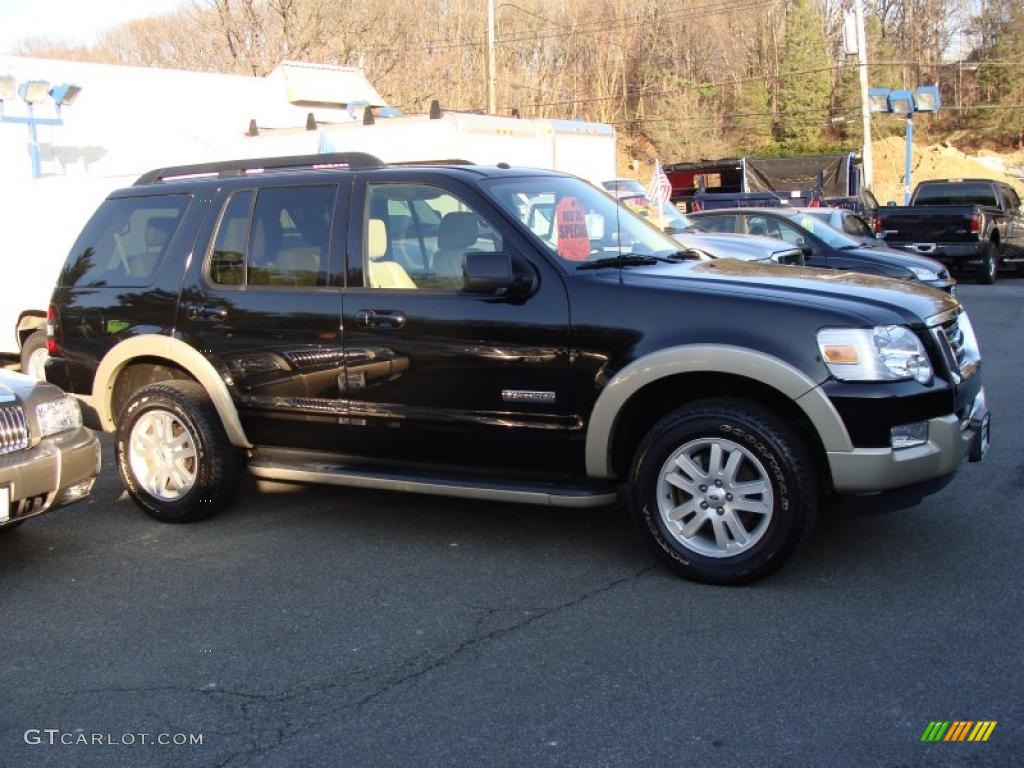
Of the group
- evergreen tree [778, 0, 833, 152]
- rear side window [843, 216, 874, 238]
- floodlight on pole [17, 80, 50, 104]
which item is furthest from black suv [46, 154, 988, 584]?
evergreen tree [778, 0, 833, 152]

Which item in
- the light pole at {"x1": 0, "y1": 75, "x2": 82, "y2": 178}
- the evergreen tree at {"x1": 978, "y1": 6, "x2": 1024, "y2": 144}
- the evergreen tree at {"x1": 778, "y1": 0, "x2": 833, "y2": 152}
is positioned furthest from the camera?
the evergreen tree at {"x1": 778, "y1": 0, "x2": 833, "y2": 152}

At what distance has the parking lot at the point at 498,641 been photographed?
11.2 ft

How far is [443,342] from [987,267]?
696 inches

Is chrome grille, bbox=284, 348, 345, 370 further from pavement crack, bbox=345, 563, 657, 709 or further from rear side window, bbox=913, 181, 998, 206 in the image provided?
rear side window, bbox=913, 181, 998, 206

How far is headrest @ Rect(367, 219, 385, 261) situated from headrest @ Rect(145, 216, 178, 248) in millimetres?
1366

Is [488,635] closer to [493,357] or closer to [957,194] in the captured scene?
[493,357]

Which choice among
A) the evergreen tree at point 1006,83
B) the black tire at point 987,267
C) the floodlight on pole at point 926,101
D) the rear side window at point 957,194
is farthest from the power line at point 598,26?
the black tire at point 987,267

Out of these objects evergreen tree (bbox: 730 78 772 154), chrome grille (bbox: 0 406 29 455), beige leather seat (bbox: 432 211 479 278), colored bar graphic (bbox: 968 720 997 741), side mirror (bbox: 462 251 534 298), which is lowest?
colored bar graphic (bbox: 968 720 997 741)

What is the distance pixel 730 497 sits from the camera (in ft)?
15.2

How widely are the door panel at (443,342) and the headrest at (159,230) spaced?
131 cm

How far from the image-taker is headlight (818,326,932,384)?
4.41m

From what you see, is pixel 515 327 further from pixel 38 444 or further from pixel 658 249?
pixel 38 444

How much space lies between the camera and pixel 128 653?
419 centimetres

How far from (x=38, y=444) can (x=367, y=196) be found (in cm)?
203
